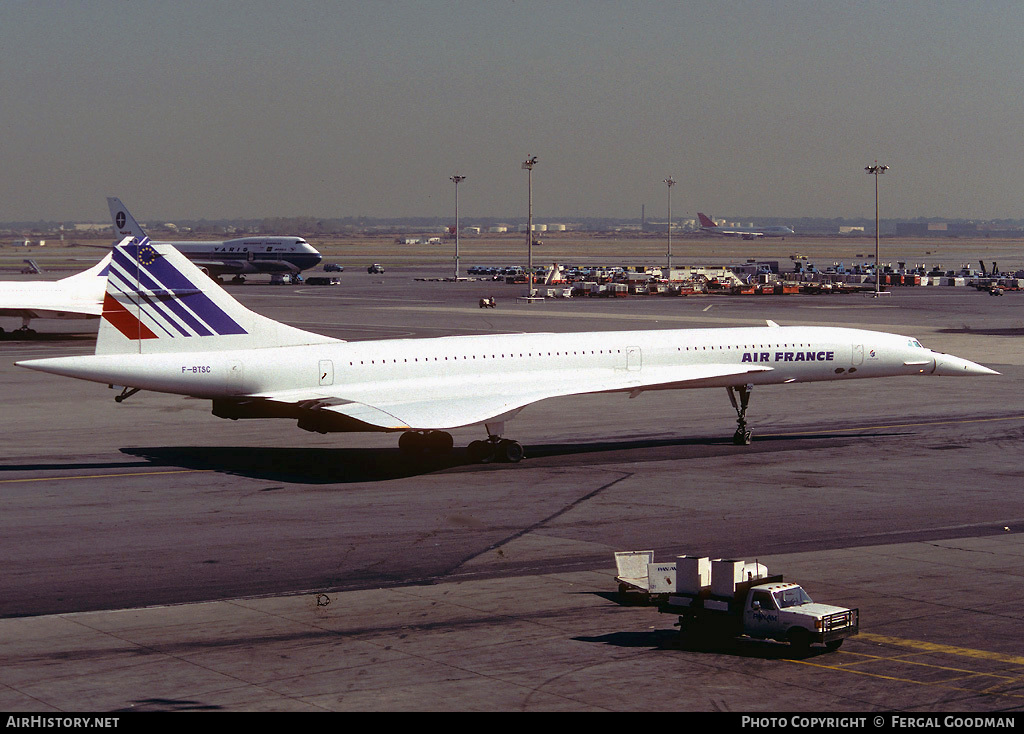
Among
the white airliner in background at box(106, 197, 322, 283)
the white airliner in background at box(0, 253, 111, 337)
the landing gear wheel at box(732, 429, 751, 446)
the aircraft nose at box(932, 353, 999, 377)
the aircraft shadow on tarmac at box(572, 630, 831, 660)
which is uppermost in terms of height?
the white airliner in background at box(106, 197, 322, 283)

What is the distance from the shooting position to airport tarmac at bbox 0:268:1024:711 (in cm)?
1867

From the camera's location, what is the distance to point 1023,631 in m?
21.3

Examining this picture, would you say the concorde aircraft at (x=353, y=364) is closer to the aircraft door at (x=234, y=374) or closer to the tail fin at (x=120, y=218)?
the aircraft door at (x=234, y=374)

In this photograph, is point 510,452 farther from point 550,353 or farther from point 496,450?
point 550,353

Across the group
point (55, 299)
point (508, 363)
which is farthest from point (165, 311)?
point (55, 299)

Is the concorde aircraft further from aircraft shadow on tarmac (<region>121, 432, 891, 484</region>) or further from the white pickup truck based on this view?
the white pickup truck

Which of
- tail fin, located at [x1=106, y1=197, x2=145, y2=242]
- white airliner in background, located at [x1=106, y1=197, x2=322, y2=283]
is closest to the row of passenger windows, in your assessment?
tail fin, located at [x1=106, y1=197, x2=145, y2=242]

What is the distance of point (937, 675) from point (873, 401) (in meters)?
37.3

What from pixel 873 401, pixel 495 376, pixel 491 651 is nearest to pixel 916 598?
pixel 491 651

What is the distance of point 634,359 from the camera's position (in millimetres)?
41688

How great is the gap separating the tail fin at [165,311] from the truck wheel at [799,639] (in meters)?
21.7

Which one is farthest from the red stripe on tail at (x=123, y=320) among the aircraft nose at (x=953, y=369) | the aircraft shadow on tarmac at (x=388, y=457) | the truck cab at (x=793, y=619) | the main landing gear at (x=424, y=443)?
the aircraft nose at (x=953, y=369)

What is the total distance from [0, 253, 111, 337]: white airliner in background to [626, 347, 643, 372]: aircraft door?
50625mm

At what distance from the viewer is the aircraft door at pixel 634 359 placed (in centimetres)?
4159
